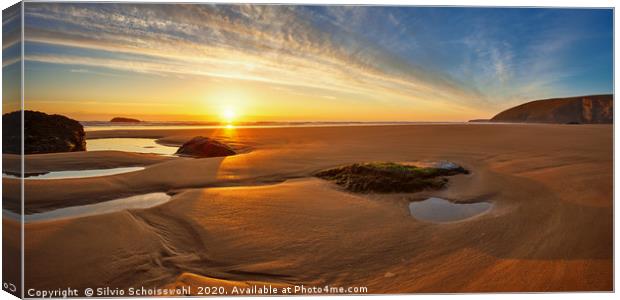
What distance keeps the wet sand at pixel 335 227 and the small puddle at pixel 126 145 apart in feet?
0.33

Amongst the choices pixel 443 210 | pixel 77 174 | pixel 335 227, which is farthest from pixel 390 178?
pixel 77 174

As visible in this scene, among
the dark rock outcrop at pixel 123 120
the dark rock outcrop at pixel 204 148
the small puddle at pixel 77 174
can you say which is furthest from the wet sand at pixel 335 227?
the dark rock outcrop at pixel 204 148

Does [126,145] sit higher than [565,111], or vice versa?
[565,111]

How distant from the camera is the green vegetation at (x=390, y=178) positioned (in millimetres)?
3906

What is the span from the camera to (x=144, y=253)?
2.96 metres

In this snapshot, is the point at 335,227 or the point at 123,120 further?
the point at 123,120

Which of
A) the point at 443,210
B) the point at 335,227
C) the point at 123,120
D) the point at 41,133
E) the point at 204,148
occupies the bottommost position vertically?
the point at 335,227

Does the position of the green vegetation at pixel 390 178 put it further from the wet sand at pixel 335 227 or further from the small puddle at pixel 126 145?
the small puddle at pixel 126 145

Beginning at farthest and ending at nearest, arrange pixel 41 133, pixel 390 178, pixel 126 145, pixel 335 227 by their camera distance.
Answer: pixel 126 145, pixel 390 178, pixel 41 133, pixel 335 227

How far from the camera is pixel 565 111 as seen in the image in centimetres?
400

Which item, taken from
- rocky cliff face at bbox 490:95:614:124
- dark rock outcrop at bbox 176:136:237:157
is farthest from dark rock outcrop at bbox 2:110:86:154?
rocky cliff face at bbox 490:95:614:124

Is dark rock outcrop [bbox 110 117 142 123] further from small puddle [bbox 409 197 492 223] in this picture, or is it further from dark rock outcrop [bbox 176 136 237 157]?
small puddle [bbox 409 197 492 223]

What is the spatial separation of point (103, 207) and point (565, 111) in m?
4.66

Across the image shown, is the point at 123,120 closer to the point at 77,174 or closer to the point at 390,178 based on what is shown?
the point at 77,174
